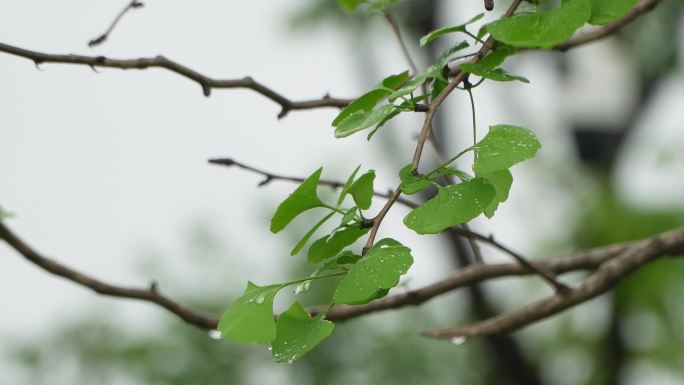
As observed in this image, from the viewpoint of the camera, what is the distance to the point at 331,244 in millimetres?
393

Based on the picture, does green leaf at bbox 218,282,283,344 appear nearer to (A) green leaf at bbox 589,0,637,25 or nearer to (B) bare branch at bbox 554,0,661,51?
(A) green leaf at bbox 589,0,637,25

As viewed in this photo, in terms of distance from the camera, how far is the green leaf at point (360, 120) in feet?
1.27

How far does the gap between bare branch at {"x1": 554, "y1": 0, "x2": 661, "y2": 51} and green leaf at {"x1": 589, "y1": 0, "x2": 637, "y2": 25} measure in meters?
0.34

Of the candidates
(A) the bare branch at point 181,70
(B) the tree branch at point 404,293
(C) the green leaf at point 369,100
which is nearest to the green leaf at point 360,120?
(C) the green leaf at point 369,100

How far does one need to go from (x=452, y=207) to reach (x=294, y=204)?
67 mm

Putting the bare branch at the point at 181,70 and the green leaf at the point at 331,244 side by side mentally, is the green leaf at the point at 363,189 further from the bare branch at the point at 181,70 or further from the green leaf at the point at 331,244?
the bare branch at the point at 181,70

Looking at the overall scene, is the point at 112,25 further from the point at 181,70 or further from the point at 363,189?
the point at 363,189

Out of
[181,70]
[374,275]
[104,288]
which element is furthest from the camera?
[104,288]

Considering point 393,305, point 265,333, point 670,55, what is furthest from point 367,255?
point 670,55

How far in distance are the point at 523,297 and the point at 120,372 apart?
171 centimetres

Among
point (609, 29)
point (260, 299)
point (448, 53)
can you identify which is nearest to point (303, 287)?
point (260, 299)

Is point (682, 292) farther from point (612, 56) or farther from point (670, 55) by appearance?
point (612, 56)

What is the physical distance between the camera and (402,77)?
1.42 feet

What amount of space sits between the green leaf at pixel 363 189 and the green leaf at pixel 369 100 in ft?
0.12
